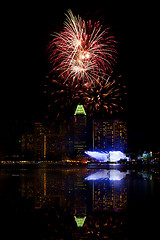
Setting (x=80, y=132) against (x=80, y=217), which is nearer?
(x=80, y=217)

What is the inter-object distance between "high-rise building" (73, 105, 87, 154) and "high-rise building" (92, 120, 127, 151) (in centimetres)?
589

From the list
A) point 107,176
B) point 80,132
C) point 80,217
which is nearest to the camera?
point 80,217

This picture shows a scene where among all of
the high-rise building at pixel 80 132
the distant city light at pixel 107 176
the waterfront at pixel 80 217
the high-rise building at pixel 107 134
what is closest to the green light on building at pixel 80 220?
the waterfront at pixel 80 217

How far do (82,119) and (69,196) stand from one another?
181546 mm

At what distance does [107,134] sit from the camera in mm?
182375

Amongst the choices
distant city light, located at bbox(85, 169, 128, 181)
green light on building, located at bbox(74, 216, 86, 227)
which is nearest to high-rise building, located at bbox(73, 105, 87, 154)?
distant city light, located at bbox(85, 169, 128, 181)

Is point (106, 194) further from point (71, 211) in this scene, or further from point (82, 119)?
point (82, 119)

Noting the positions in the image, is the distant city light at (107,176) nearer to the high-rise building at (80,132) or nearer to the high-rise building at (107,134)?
the high-rise building at (107,134)

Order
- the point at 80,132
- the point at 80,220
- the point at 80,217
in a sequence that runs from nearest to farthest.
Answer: the point at 80,220 < the point at 80,217 < the point at 80,132

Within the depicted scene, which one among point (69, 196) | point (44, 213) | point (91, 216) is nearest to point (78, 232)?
point (91, 216)

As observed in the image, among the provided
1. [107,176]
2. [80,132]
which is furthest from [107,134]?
[107,176]

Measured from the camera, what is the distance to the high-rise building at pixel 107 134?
552 ft

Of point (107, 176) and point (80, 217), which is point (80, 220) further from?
point (107, 176)

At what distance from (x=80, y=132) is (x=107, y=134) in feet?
53.5
